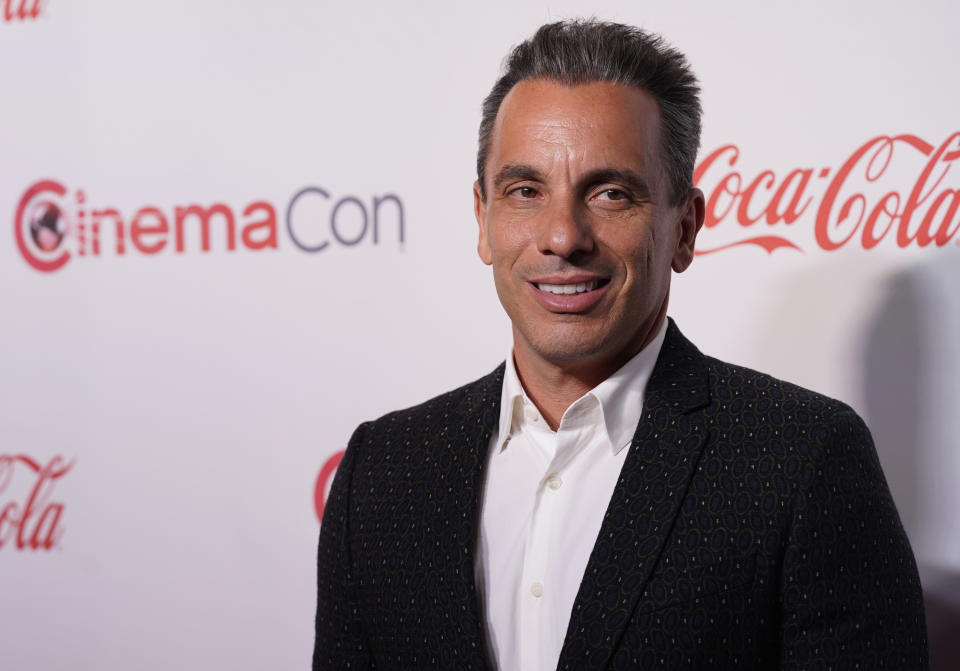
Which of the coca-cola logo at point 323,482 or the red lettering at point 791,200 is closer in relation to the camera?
the red lettering at point 791,200

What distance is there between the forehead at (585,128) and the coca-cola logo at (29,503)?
118cm

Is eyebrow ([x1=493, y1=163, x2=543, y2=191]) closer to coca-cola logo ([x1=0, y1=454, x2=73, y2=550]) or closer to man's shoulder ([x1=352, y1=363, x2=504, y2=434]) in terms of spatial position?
man's shoulder ([x1=352, y1=363, x2=504, y2=434])

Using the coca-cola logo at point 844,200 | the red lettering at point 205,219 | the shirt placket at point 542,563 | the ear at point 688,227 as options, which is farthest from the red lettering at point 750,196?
the red lettering at point 205,219

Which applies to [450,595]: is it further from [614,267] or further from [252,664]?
[252,664]

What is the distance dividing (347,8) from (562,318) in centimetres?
87

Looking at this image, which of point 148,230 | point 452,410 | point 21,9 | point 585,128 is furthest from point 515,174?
point 21,9

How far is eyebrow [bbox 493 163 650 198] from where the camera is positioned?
3.73 ft

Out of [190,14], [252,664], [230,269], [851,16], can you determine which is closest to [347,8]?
[190,14]

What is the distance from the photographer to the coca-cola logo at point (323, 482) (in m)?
1.80

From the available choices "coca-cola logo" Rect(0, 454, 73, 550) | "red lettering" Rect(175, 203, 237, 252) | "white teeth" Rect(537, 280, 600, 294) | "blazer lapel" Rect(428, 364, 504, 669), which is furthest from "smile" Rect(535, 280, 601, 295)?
"coca-cola logo" Rect(0, 454, 73, 550)

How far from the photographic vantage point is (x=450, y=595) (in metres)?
1.17

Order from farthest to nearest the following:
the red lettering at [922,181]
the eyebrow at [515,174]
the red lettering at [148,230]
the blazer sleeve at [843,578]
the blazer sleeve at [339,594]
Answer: the red lettering at [148,230] → the red lettering at [922,181] → the blazer sleeve at [339,594] → the eyebrow at [515,174] → the blazer sleeve at [843,578]

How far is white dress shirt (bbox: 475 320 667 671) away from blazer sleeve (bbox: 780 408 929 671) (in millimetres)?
205

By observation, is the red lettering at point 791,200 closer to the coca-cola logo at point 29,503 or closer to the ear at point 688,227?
the ear at point 688,227
